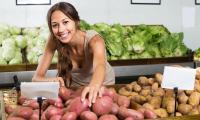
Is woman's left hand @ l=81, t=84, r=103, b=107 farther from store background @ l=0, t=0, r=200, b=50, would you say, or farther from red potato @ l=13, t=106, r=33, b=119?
store background @ l=0, t=0, r=200, b=50

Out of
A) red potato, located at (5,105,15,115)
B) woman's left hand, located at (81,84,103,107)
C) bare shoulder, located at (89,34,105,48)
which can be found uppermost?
bare shoulder, located at (89,34,105,48)

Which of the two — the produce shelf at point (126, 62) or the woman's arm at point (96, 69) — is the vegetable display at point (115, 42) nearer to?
the produce shelf at point (126, 62)

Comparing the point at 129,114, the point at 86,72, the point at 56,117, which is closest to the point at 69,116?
the point at 56,117

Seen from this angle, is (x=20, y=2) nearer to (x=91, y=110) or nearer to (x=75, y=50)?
(x=75, y=50)

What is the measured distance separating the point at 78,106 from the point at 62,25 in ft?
2.35

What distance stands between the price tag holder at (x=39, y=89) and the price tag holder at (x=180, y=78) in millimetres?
652

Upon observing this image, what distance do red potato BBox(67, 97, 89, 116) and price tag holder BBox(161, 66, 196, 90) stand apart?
507 mm

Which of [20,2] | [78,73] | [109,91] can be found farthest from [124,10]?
[109,91]

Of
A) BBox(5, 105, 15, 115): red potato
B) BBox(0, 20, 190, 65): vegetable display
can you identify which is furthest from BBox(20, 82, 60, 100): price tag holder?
BBox(0, 20, 190, 65): vegetable display

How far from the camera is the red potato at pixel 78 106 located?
65.2 inches

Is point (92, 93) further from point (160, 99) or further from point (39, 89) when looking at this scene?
point (160, 99)

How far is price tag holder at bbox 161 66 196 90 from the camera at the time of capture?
188 centimetres

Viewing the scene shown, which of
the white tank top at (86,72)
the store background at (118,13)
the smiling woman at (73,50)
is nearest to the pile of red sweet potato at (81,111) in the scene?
the smiling woman at (73,50)

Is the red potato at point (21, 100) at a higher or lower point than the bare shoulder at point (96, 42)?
lower
